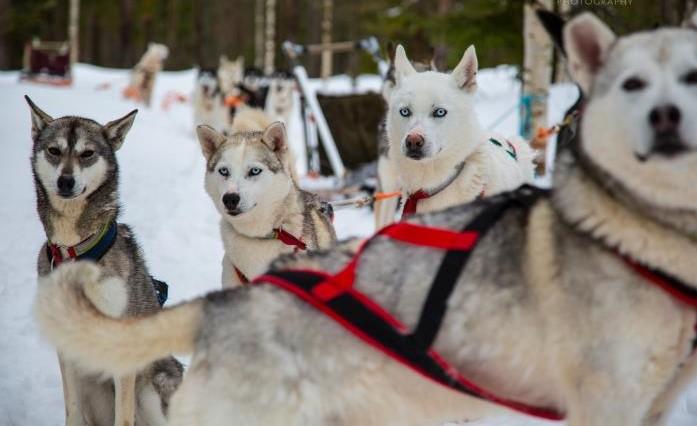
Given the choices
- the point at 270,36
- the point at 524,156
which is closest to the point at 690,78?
the point at 524,156

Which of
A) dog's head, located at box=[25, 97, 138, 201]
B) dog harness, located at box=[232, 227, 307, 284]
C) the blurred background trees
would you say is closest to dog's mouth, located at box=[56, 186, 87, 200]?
dog's head, located at box=[25, 97, 138, 201]

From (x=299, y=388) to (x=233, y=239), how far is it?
2.38 m

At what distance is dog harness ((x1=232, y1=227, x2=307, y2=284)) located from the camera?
4.08 metres

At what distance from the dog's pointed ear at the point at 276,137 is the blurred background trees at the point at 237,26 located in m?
7.62

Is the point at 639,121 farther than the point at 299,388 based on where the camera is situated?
No

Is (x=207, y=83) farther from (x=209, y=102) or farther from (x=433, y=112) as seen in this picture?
(x=433, y=112)

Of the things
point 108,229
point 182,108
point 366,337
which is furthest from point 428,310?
point 182,108

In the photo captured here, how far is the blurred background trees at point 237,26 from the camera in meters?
11.6

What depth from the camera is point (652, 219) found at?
5.89 feet

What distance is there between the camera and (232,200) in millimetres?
3980

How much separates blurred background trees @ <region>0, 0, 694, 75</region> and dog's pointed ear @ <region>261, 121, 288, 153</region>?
762 centimetres

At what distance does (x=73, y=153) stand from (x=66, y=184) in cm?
20

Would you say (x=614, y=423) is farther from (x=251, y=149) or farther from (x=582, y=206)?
(x=251, y=149)

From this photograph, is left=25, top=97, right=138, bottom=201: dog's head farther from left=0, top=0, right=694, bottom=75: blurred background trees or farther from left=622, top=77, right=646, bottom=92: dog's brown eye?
left=0, top=0, right=694, bottom=75: blurred background trees
